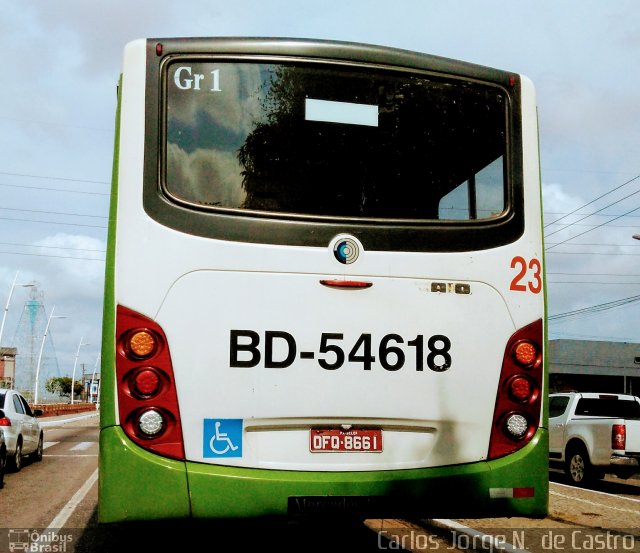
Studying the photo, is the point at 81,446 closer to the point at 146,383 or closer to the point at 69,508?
the point at 69,508

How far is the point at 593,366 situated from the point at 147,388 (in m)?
57.9

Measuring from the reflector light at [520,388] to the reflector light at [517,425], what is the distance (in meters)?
0.11

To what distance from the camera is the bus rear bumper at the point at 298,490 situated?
182 inches

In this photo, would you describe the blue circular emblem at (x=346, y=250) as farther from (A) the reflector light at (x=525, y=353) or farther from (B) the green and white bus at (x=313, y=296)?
(A) the reflector light at (x=525, y=353)

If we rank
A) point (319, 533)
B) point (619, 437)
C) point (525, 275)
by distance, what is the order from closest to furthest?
1. point (525, 275)
2. point (319, 533)
3. point (619, 437)

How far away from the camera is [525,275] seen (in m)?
5.30

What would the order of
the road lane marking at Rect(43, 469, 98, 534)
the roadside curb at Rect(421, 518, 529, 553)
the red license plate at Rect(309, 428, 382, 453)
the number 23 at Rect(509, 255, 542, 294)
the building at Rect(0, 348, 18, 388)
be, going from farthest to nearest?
the building at Rect(0, 348, 18, 388)
the road lane marking at Rect(43, 469, 98, 534)
the roadside curb at Rect(421, 518, 529, 553)
the number 23 at Rect(509, 255, 542, 294)
the red license plate at Rect(309, 428, 382, 453)

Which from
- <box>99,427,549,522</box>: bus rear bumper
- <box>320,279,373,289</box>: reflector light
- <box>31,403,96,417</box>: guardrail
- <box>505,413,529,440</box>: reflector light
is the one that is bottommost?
<box>31,403,96,417</box>: guardrail

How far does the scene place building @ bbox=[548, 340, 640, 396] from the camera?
58.3 metres

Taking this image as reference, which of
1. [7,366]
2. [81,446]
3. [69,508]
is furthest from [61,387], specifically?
[69,508]

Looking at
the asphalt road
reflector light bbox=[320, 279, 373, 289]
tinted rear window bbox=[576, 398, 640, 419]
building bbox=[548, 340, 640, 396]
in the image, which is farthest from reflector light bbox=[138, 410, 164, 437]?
building bbox=[548, 340, 640, 396]

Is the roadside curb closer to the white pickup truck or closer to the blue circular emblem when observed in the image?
the blue circular emblem

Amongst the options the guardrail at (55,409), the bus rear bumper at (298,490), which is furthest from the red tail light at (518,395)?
the guardrail at (55,409)

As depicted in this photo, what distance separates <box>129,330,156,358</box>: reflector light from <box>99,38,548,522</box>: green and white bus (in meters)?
0.01
